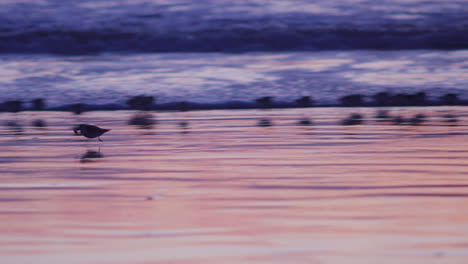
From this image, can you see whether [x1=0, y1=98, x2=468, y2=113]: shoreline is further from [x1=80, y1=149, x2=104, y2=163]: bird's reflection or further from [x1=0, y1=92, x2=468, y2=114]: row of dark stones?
[x1=80, y1=149, x2=104, y2=163]: bird's reflection

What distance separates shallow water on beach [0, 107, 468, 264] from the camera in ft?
14.5

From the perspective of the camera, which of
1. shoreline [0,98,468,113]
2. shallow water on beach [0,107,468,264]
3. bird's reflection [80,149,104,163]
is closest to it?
shallow water on beach [0,107,468,264]

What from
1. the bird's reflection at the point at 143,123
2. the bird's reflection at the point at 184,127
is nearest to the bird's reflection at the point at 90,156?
the bird's reflection at the point at 184,127

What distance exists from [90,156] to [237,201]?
13.2 feet

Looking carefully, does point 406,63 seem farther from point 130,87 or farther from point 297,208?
point 297,208

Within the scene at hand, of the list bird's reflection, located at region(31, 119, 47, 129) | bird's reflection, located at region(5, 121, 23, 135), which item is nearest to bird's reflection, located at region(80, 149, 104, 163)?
bird's reflection, located at region(5, 121, 23, 135)

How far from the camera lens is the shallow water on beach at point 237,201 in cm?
441

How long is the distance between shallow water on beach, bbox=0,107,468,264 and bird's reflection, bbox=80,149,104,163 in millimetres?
15

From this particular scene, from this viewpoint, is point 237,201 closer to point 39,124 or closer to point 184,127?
point 184,127

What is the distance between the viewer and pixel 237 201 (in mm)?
5902

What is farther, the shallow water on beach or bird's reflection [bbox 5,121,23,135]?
bird's reflection [bbox 5,121,23,135]

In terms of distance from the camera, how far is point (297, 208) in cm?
558

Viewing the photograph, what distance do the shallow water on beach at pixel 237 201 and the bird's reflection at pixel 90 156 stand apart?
0.6 inches

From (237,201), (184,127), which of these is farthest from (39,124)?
(237,201)
